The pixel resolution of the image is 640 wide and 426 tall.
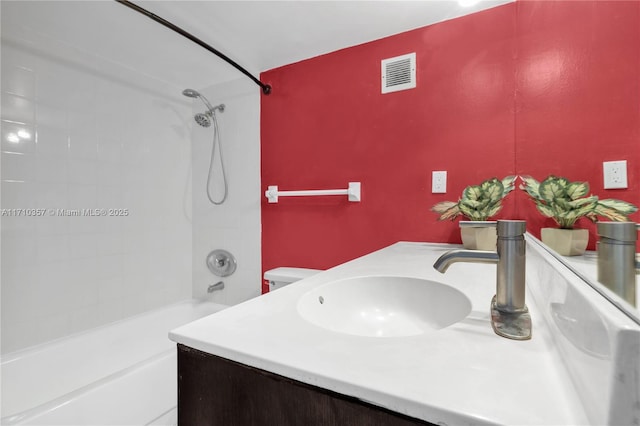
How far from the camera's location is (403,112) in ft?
4.98

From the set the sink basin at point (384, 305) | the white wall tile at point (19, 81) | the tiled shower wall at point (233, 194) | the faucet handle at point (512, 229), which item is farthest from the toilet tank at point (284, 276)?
the white wall tile at point (19, 81)

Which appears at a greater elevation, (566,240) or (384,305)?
(566,240)

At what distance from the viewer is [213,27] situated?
1484 mm

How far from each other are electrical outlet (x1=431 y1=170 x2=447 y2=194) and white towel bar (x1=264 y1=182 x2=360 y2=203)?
16.0 inches

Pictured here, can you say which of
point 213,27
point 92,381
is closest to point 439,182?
point 213,27

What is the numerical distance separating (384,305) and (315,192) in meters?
1.00

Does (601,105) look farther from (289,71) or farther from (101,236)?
(101,236)

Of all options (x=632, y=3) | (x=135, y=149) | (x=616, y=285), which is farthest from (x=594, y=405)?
(x=135, y=149)

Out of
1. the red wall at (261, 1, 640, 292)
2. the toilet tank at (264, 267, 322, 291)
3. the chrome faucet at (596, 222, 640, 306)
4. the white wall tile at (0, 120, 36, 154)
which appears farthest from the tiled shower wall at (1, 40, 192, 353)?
the chrome faucet at (596, 222, 640, 306)

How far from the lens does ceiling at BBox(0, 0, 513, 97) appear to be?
4.31 feet

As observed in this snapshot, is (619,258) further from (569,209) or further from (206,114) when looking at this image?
(206,114)

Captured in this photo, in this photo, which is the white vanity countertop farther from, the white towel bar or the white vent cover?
the white vent cover

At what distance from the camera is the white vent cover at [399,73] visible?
149 cm

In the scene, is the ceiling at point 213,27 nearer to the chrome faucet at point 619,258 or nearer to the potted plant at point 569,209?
the potted plant at point 569,209
